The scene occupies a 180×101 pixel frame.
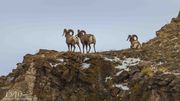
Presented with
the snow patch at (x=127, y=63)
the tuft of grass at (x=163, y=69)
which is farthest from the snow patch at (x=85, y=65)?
the tuft of grass at (x=163, y=69)

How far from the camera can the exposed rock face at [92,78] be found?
3972cm

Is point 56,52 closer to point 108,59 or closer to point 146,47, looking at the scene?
point 108,59

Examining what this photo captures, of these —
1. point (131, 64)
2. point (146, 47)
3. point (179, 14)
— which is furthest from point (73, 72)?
point (179, 14)

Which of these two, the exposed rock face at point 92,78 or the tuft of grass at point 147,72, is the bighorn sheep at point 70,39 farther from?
the tuft of grass at point 147,72

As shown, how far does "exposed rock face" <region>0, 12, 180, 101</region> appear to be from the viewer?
1564 inches

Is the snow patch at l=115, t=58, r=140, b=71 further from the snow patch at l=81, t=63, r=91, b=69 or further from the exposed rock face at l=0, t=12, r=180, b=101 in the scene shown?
the snow patch at l=81, t=63, r=91, b=69

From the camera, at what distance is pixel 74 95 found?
134 feet

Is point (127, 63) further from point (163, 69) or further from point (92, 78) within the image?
point (163, 69)

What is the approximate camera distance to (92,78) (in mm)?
41719

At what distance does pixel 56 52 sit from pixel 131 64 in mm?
4940

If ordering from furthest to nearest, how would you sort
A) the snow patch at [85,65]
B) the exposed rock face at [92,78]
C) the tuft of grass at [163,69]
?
the snow patch at [85,65]
the tuft of grass at [163,69]
the exposed rock face at [92,78]
